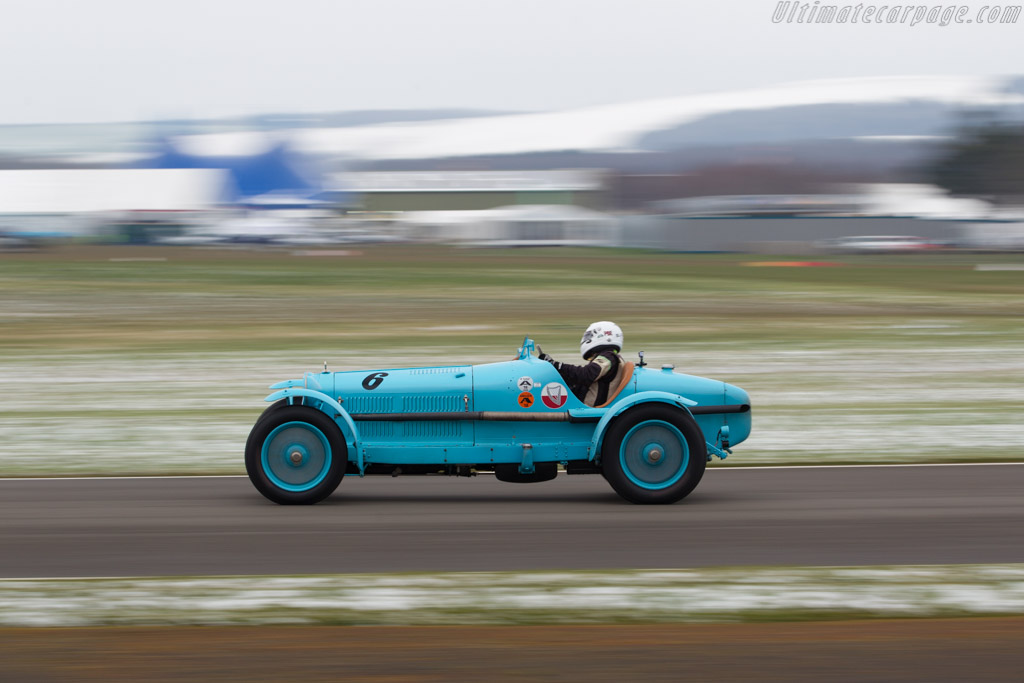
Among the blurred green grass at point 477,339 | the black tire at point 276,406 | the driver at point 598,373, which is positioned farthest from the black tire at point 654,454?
the blurred green grass at point 477,339

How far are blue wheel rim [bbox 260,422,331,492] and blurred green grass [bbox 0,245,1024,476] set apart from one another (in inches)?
79.3

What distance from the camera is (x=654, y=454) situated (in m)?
8.09

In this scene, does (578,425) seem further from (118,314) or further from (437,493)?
(118,314)

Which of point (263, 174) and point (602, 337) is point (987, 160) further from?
point (602, 337)

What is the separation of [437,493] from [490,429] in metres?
0.89

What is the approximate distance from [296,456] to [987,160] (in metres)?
79.0

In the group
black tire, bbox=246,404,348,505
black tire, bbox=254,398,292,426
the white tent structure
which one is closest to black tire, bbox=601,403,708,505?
black tire, bbox=246,404,348,505

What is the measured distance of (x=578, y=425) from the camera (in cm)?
819

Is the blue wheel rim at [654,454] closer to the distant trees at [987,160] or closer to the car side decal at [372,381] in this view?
the car side decal at [372,381]

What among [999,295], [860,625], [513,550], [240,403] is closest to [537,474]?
[513,550]

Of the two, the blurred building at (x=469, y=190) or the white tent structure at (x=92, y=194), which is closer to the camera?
the white tent structure at (x=92, y=194)

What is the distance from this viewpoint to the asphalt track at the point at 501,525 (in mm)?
6516

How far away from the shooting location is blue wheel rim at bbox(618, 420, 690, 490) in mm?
8078

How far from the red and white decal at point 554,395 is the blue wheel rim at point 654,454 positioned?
18.9 inches
